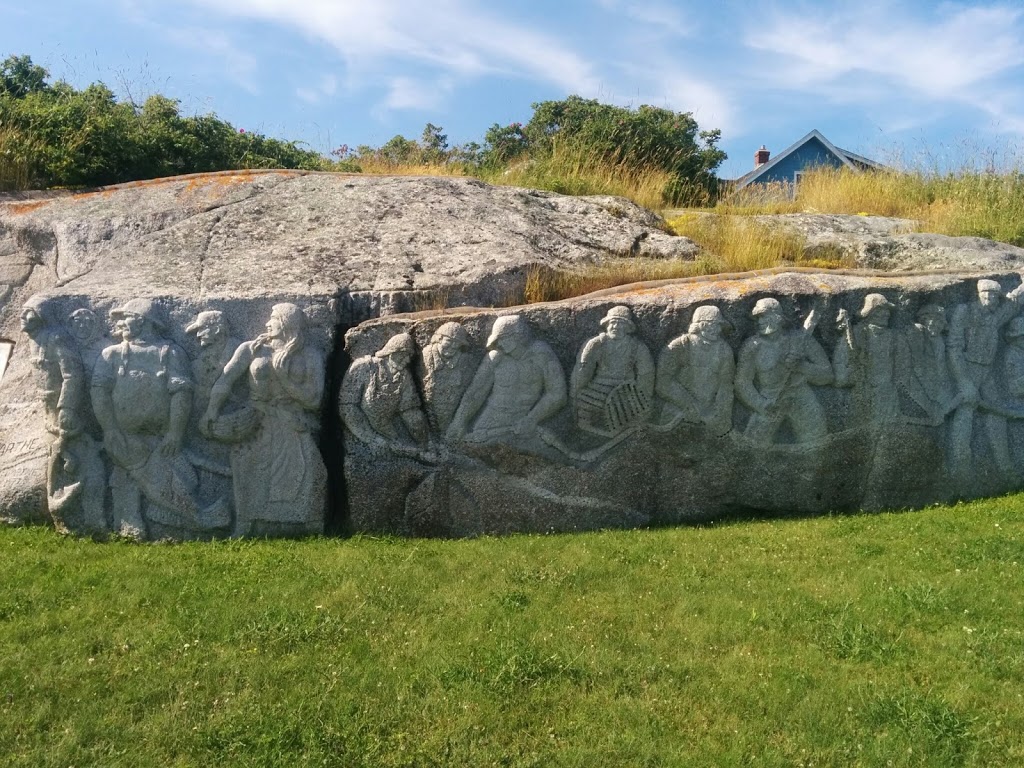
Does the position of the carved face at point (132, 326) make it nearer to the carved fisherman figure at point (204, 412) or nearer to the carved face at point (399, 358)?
the carved fisherman figure at point (204, 412)

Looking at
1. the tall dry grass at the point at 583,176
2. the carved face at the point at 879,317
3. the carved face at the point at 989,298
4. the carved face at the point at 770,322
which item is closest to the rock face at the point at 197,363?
the carved face at the point at 770,322

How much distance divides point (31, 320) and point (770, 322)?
6093mm

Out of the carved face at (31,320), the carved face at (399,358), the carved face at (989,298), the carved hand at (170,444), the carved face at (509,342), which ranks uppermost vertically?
the carved face at (989,298)

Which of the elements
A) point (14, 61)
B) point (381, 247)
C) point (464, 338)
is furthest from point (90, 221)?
point (14, 61)

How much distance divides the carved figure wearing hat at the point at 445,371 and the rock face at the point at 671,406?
0.05 feet

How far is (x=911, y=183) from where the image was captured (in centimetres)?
1266

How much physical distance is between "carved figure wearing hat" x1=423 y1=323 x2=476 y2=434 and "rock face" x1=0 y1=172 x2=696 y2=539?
2.28ft

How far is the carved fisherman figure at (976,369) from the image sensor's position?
319 inches

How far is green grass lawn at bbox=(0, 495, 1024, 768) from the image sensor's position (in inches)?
166

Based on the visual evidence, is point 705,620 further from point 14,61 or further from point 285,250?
point 14,61

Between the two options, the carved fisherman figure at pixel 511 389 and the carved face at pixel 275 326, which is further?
the carved fisherman figure at pixel 511 389

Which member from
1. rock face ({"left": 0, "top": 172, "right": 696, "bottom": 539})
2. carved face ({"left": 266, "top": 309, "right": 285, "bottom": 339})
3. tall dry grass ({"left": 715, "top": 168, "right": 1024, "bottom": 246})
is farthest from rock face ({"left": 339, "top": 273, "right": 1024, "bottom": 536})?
tall dry grass ({"left": 715, "top": 168, "right": 1024, "bottom": 246})

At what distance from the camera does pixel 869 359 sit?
786cm

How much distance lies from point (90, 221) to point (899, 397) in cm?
781
